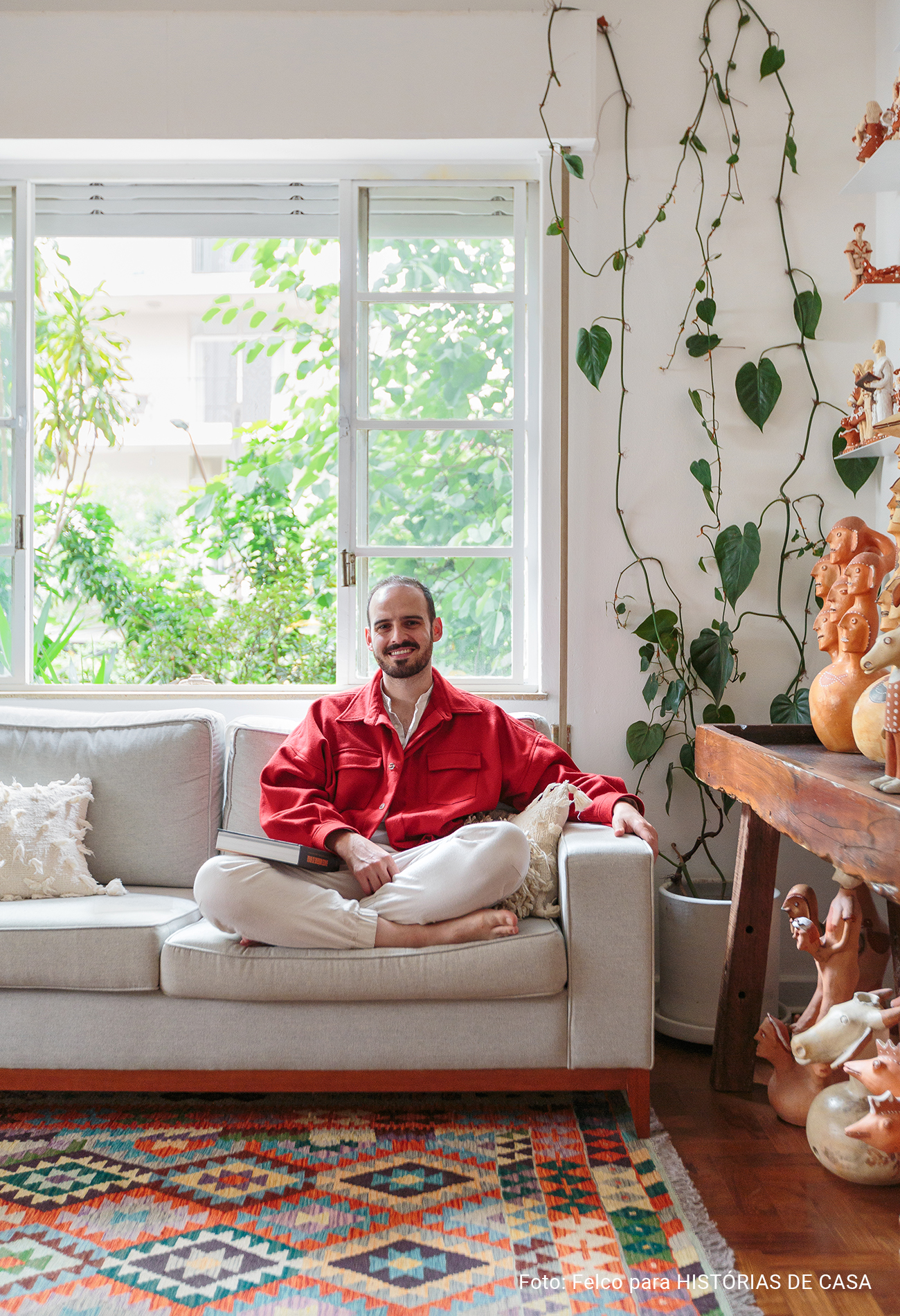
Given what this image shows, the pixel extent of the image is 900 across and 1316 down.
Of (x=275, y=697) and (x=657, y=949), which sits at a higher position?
(x=275, y=697)

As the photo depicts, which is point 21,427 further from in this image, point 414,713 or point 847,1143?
point 847,1143

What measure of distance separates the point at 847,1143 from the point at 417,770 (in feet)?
3.80

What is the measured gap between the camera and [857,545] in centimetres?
190

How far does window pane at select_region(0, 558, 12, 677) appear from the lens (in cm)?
290

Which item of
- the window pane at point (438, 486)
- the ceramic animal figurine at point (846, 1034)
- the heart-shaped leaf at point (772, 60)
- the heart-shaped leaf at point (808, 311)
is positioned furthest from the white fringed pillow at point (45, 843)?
the heart-shaped leaf at point (772, 60)

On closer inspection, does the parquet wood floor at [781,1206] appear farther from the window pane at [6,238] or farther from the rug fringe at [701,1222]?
the window pane at [6,238]

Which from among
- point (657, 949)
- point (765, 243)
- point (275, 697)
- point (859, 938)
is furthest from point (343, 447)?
point (859, 938)

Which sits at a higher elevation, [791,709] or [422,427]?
[422,427]

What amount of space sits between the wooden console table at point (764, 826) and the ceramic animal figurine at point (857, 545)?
1.32 feet

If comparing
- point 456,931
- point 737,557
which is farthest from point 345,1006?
point 737,557

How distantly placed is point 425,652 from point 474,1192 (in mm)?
1186

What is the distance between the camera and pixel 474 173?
2830 mm

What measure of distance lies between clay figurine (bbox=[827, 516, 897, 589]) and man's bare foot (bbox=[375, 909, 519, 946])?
0.99 meters

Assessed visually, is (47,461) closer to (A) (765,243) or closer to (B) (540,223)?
(B) (540,223)
